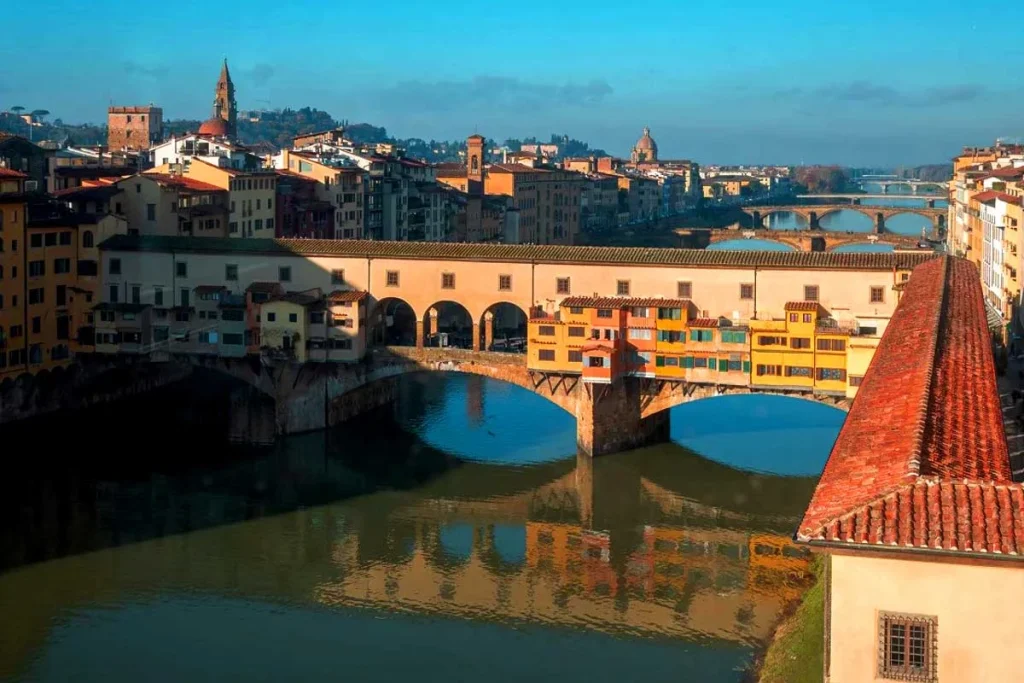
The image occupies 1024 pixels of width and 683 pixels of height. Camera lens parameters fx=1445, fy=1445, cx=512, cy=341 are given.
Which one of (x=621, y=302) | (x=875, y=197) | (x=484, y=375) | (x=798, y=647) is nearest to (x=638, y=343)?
(x=621, y=302)

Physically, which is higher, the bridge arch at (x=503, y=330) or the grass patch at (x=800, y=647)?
the bridge arch at (x=503, y=330)

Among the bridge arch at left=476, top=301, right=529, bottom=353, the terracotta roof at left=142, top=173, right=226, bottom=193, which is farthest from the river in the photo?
the terracotta roof at left=142, top=173, right=226, bottom=193

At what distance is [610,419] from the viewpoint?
1145 inches

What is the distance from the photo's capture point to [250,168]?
46469mm

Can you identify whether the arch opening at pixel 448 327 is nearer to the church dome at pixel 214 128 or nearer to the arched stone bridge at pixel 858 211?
the church dome at pixel 214 128

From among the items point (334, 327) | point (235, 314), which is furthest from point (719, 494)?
point (235, 314)

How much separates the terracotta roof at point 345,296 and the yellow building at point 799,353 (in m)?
8.48

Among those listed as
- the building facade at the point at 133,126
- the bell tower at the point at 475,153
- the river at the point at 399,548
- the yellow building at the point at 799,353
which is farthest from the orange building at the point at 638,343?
the building facade at the point at 133,126

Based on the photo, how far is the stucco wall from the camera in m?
9.41

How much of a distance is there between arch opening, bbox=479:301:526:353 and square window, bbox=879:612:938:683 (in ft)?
82.4

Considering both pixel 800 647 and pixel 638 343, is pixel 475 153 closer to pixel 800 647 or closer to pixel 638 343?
pixel 638 343

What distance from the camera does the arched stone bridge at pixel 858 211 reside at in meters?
89.9

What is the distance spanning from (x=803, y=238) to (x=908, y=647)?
69.0 metres

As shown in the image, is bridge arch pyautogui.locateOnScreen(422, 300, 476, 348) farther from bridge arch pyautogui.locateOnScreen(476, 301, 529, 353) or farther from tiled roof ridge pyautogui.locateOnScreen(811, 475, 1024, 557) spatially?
tiled roof ridge pyautogui.locateOnScreen(811, 475, 1024, 557)
